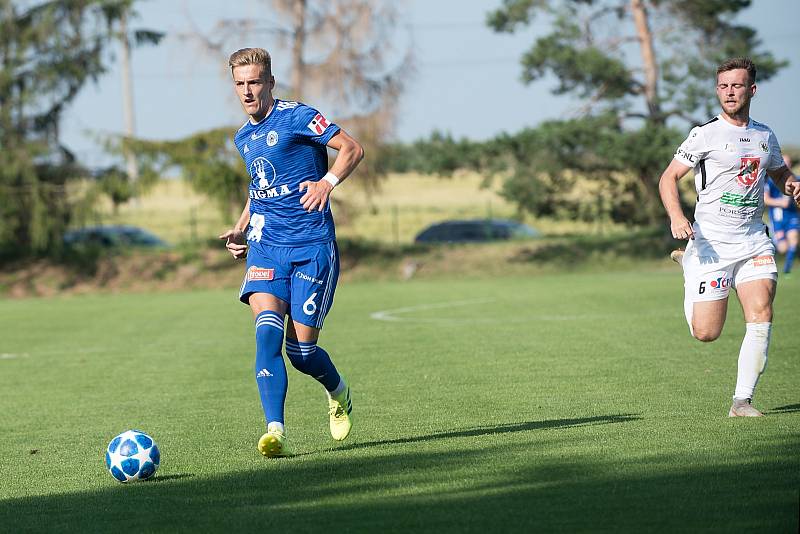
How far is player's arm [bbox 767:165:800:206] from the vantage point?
8195 mm

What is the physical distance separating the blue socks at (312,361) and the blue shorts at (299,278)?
0.17 meters

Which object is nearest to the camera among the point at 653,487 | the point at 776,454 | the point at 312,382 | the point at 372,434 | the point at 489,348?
the point at 653,487

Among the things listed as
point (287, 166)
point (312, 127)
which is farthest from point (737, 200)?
point (287, 166)

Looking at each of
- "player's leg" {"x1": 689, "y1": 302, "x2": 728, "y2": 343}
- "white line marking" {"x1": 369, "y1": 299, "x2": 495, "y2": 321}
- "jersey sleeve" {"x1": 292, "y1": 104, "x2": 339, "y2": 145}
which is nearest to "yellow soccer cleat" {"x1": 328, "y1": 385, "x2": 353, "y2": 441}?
"jersey sleeve" {"x1": 292, "y1": 104, "x2": 339, "y2": 145}

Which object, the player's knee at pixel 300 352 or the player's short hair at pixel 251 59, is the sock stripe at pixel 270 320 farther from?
the player's short hair at pixel 251 59

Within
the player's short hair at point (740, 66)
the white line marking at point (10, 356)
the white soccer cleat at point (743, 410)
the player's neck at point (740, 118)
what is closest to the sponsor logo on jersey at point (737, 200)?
the player's neck at point (740, 118)

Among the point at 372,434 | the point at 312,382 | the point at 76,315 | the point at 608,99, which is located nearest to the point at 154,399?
the point at 312,382

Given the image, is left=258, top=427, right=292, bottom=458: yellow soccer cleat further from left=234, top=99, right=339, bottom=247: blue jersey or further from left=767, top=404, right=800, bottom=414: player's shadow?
left=767, top=404, right=800, bottom=414: player's shadow

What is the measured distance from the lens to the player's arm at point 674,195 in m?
7.77

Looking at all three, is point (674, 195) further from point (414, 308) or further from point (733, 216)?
point (414, 308)

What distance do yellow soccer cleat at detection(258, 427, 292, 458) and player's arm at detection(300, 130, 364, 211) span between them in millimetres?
1354

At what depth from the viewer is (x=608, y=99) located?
36344mm

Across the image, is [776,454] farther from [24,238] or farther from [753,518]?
[24,238]

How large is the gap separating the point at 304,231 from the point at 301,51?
3119 cm
